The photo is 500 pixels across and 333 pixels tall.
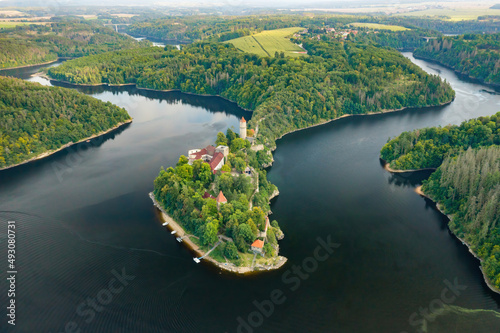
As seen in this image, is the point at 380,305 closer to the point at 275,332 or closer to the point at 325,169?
the point at 275,332

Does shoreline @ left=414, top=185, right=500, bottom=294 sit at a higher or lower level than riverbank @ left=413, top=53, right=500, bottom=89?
lower

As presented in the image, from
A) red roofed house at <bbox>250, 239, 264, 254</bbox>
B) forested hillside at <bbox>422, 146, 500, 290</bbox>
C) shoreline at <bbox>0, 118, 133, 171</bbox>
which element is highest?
forested hillside at <bbox>422, 146, 500, 290</bbox>

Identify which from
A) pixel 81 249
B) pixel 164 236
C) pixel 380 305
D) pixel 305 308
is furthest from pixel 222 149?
pixel 380 305

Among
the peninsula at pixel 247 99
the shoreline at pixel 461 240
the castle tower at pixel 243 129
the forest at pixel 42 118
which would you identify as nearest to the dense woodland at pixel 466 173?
the shoreline at pixel 461 240

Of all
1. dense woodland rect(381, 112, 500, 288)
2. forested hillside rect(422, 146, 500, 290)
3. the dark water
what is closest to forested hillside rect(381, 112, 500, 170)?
dense woodland rect(381, 112, 500, 288)

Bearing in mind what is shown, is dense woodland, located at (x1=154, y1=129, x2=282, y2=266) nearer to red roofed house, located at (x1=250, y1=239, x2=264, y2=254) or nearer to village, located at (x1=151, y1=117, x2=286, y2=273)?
village, located at (x1=151, y1=117, x2=286, y2=273)
